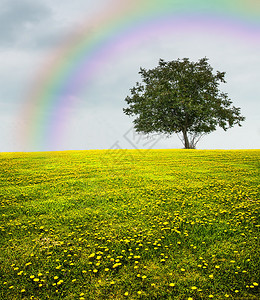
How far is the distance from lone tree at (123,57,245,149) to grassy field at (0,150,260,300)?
24.4 metres

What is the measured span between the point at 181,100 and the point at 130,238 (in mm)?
30031

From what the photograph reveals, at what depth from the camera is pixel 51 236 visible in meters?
7.09

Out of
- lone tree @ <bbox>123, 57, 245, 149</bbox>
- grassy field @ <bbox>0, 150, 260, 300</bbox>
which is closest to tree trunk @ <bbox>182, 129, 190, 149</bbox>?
lone tree @ <bbox>123, 57, 245, 149</bbox>

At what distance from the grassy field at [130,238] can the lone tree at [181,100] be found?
24369 mm

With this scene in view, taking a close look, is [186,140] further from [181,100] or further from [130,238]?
[130,238]

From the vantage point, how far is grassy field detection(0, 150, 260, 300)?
505 centimetres

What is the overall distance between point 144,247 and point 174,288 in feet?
5.36

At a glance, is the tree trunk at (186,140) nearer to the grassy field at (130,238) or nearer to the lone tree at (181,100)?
the lone tree at (181,100)

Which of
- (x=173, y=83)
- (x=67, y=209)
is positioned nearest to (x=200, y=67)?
(x=173, y=83)

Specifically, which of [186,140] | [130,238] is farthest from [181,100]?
[130,238]

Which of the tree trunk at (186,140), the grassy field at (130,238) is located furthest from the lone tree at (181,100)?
the grassy field at (130,238)

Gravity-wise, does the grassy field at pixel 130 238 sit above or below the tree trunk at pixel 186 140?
below

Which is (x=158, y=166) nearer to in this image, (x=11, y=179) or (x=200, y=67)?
(x=11, y=179)

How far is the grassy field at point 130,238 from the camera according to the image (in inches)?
199
